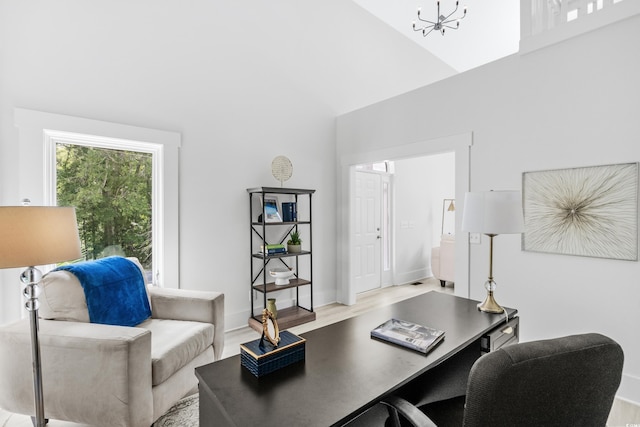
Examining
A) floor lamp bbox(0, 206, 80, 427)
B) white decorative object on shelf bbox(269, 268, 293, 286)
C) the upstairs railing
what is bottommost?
white decorative object on shelf bbox(269, 268, 293, 286)

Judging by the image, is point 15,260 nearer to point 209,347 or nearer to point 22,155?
point 209,347

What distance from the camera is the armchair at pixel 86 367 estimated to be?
1.65 m

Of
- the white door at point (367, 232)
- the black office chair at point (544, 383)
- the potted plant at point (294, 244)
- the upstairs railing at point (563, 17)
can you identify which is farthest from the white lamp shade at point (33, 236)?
the white door at point (367, 232)

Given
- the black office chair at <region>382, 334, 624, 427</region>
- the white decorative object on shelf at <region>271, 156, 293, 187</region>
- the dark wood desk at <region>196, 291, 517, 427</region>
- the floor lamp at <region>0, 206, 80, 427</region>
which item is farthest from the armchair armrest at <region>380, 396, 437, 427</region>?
the white decorative object on shelf at <region>271, 156, 293, 187</region>

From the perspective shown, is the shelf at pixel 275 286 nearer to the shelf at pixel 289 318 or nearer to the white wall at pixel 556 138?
the shelf at pixel 289 318

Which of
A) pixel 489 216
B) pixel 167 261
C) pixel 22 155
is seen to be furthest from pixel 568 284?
pixel 22 155

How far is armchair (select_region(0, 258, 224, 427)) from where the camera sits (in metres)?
1.65

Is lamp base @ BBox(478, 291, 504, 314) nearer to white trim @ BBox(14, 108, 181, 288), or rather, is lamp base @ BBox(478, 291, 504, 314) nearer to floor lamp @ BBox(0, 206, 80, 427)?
floor lamp @ BBox(0, 206, 80, 427)

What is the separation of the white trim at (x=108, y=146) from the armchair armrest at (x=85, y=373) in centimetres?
118

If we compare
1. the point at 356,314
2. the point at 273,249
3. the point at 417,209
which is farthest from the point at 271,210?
the point at 417,209

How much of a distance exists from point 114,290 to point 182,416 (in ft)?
3.06

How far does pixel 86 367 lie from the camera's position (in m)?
1.67

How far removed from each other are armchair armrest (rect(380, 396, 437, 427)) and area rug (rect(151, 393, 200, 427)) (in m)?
1.28

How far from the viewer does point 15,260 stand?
4.52ft
